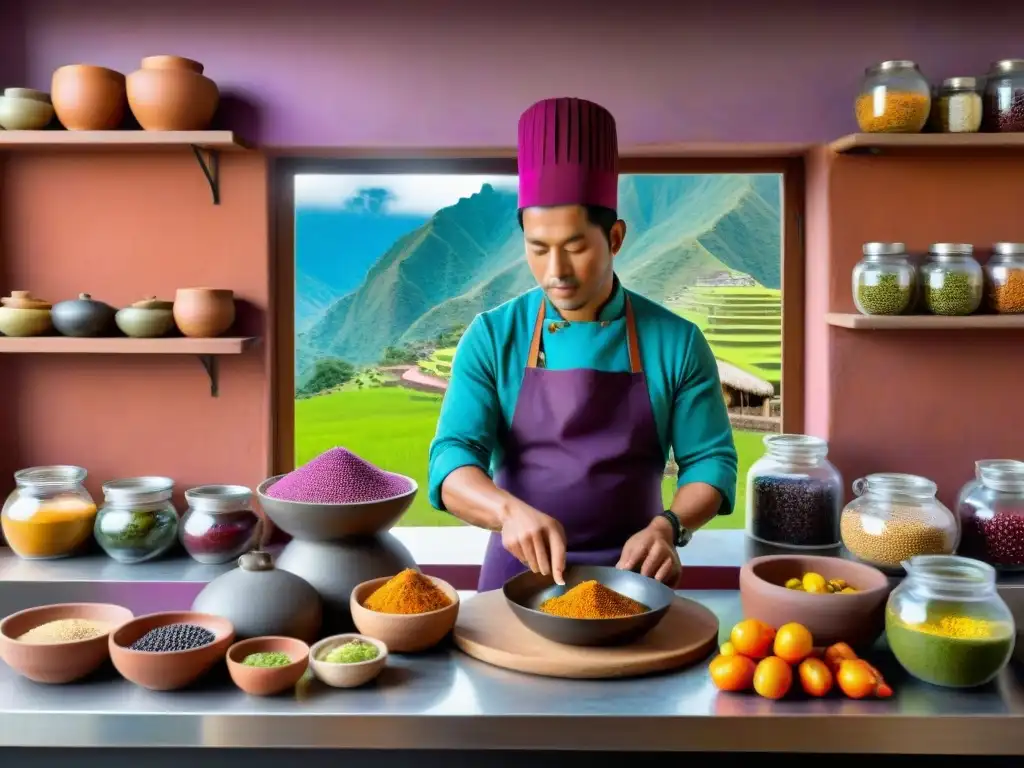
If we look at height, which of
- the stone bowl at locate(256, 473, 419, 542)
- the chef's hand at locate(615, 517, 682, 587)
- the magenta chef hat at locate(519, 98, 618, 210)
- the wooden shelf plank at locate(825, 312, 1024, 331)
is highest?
the magenta chef hat at locate(519, 98, 618, 210)

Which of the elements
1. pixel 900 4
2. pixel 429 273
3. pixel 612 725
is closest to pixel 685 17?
pixel 900 4

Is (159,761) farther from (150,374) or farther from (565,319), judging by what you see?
(150,374)

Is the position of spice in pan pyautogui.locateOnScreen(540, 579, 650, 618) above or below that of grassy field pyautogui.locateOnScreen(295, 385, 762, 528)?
below

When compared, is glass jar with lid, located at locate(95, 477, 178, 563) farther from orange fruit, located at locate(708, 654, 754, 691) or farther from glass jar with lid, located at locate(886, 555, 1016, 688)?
glass jar with lid, located at locate(886, 555, 1016, 688)

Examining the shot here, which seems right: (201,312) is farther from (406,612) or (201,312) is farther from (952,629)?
(952,629)

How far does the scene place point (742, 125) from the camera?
116 inches

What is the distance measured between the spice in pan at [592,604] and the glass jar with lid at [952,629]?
40 cm

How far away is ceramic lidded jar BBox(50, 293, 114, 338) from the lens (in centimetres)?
285

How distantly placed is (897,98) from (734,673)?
6.23 feet

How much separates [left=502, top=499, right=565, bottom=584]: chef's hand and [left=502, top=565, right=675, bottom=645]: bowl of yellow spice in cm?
3

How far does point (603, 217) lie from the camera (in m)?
1.95

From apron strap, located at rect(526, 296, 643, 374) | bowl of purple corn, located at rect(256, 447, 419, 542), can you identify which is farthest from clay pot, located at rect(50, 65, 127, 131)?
bowl of purple corn, located at rect(256, 447, 419, 542)

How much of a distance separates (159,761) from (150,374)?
1.80 meters

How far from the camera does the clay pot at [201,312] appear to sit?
2873 millimetres
